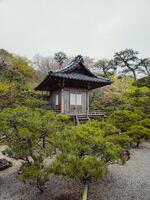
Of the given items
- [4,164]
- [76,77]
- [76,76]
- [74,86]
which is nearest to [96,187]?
[4,164]

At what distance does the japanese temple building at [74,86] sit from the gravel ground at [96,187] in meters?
7.75

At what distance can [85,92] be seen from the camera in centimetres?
1644

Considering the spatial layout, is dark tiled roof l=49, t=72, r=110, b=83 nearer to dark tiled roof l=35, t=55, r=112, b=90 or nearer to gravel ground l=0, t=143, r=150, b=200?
dark tiled roof l=35, t=55, r=112, b=90

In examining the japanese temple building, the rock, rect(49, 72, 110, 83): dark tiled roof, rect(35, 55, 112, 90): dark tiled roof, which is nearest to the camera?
the rock

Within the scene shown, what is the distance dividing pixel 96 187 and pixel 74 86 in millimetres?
9844

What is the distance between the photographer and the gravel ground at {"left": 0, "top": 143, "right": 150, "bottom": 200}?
20.3 ft

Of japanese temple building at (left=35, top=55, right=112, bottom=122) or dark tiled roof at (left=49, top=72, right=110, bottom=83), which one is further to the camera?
japanese temple building at (left=35, top=55, right=112, bottom=122)

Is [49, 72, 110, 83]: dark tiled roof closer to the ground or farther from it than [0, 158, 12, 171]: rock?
farther from it

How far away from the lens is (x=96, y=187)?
6.79 m

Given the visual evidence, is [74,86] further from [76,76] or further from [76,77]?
[76,77]

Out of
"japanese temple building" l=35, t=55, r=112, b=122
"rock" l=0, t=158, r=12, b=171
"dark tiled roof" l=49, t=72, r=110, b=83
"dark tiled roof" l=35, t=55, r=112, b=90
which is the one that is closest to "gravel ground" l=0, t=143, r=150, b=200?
"rock" l=0, t=158, r=12, b=171

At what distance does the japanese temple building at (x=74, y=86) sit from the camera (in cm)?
1506

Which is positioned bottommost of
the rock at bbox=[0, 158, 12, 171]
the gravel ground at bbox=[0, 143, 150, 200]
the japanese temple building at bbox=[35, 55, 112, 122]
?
the gravel ground at bbox=[0, 143, 150, 200]

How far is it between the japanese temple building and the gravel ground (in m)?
7.75
